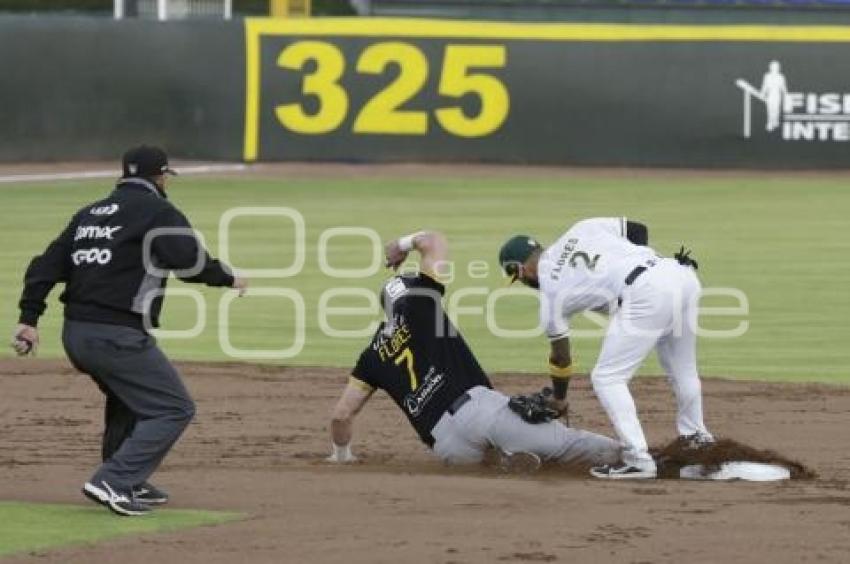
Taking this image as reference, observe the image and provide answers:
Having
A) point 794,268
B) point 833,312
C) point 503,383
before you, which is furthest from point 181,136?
point 503,383

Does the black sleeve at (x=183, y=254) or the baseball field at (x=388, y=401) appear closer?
the baseball field at (x=388, y=401)

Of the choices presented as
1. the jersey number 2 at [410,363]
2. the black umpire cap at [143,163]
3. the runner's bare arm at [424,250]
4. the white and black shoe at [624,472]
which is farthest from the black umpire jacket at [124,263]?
the white and black shoe at [624,472]

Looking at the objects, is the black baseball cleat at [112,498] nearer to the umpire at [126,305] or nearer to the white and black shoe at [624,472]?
the umpire at [126,305]

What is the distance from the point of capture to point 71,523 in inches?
378

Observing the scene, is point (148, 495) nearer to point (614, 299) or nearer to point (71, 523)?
point (71, 523)

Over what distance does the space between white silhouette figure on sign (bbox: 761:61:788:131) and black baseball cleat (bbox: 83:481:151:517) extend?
23.2 metres

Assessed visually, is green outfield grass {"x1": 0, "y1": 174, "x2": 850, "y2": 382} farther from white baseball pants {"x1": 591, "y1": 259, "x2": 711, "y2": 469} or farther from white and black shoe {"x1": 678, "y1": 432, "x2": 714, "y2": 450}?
white baseball pants {"x1": 591, "y1": 259, "x2": 711, "y2": 469}

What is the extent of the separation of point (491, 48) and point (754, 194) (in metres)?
4.88

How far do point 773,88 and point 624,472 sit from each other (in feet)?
70.7

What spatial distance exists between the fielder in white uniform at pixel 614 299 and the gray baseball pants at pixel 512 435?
143 mm

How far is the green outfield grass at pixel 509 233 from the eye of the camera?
17703mm

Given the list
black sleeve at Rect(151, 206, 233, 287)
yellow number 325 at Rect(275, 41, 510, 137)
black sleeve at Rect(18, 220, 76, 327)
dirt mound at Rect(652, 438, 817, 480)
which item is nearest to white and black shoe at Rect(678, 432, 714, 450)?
dirt mound at Rect(652, 438, 817, 480)

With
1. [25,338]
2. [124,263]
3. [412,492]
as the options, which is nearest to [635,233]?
[412,492]

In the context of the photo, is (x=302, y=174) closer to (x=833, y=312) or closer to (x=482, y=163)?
(x=482, y=163)
